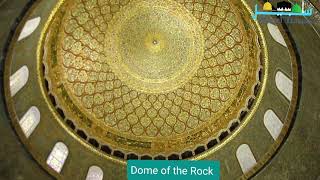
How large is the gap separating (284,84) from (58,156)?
18.2 ft

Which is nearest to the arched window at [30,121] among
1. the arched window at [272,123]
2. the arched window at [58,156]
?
the arched window at [58,156]

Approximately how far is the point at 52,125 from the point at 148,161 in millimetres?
2678

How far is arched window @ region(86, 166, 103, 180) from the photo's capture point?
43.9 feet

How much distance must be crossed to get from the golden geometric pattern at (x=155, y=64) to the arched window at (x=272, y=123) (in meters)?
1.19

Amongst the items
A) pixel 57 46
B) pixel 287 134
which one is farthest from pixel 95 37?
pixel 287 134

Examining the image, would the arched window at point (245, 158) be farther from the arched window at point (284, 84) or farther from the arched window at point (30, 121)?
the arched window at point (30, 121)

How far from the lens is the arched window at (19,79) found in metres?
11.5

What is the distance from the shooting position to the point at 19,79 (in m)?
11.8

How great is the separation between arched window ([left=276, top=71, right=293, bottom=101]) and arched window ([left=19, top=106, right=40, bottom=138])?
562 centimetres

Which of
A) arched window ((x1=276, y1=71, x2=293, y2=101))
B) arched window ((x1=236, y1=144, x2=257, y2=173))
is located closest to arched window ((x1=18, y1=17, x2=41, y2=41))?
arched window ((x1=276, y1=71, x2=293, y2=101))

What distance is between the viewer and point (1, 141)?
10.8 metres

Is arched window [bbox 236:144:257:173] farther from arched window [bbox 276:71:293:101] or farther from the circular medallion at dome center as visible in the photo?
the circular medallion at dome center

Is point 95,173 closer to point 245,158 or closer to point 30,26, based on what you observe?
point 245,158

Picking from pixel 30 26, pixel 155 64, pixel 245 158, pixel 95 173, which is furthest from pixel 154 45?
pixel 30 26
